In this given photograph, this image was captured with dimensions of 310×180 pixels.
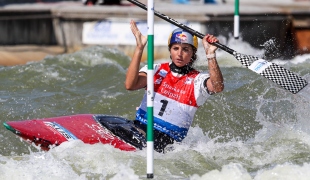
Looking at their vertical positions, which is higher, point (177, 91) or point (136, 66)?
point (136, 66)

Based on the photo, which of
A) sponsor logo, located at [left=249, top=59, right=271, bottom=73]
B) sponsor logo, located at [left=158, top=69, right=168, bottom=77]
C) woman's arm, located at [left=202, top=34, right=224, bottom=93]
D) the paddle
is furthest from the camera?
sponsor logo, located at [left=158, top=69, right=168, bottom=77]

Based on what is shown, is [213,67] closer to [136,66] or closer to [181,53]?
[181,53]

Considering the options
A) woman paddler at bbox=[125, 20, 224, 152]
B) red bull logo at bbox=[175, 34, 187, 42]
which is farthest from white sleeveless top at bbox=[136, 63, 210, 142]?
red bull logo at bbox=[175, 34, 187, 42]

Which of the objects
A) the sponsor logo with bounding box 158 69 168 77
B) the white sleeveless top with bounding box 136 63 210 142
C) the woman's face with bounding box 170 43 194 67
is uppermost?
the woman's face with bounding box 170 43 194 67

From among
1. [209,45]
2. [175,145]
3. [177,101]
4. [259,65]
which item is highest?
[209,45]

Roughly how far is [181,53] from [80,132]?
1.08 metres

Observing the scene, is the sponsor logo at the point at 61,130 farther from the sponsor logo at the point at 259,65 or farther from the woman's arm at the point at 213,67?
the sponsor logo at the point at 259,65

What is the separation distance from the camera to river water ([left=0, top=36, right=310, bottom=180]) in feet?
17.9

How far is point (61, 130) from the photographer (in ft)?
20.2

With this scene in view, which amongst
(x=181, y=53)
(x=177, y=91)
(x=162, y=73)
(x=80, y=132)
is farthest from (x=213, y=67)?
(x=80, y=132)

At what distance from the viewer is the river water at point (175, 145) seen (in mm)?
5461

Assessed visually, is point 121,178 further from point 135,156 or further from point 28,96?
point 28,96

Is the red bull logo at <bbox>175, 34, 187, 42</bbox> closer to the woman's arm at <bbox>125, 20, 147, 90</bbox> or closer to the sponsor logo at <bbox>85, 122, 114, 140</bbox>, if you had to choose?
the woman's arm at <bbox>125, 20, 147, 90</bbox>

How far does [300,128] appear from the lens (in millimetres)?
7113
